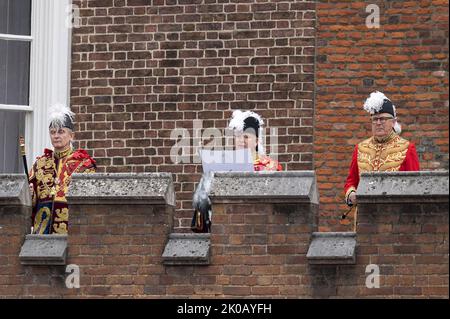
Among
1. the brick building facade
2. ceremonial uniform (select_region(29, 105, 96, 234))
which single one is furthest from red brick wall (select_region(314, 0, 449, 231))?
ceremonial uniform (select_region(29, 105, 96, 234))

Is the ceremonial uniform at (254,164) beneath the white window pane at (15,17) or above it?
beneath

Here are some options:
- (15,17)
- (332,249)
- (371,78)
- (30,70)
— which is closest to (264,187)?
(332,249)

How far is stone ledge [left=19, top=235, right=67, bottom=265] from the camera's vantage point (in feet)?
51.3

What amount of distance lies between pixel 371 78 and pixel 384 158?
8.48 ft

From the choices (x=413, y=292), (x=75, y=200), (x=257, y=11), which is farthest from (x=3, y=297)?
(x=257, y=11)

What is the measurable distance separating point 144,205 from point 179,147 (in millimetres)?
3553

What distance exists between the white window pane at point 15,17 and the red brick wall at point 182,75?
56cm

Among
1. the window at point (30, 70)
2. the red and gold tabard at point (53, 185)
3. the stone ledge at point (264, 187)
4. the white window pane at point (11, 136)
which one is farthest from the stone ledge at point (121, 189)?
the white window pane at point (11, 136)

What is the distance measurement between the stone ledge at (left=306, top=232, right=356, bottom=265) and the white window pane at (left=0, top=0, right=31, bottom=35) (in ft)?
18.3

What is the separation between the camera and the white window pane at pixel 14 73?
19.6 metres

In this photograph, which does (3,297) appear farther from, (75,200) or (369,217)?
(369,217)

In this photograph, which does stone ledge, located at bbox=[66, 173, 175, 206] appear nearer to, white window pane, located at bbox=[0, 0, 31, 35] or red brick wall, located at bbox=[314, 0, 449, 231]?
red brick wall, located at bbox=[314, 0, 449, 231]

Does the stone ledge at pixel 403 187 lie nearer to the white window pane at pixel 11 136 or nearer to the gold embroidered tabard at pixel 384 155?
the gold embroidered tabard at pixel 384 155

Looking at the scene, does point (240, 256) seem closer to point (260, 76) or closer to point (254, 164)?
point (254, 164)
